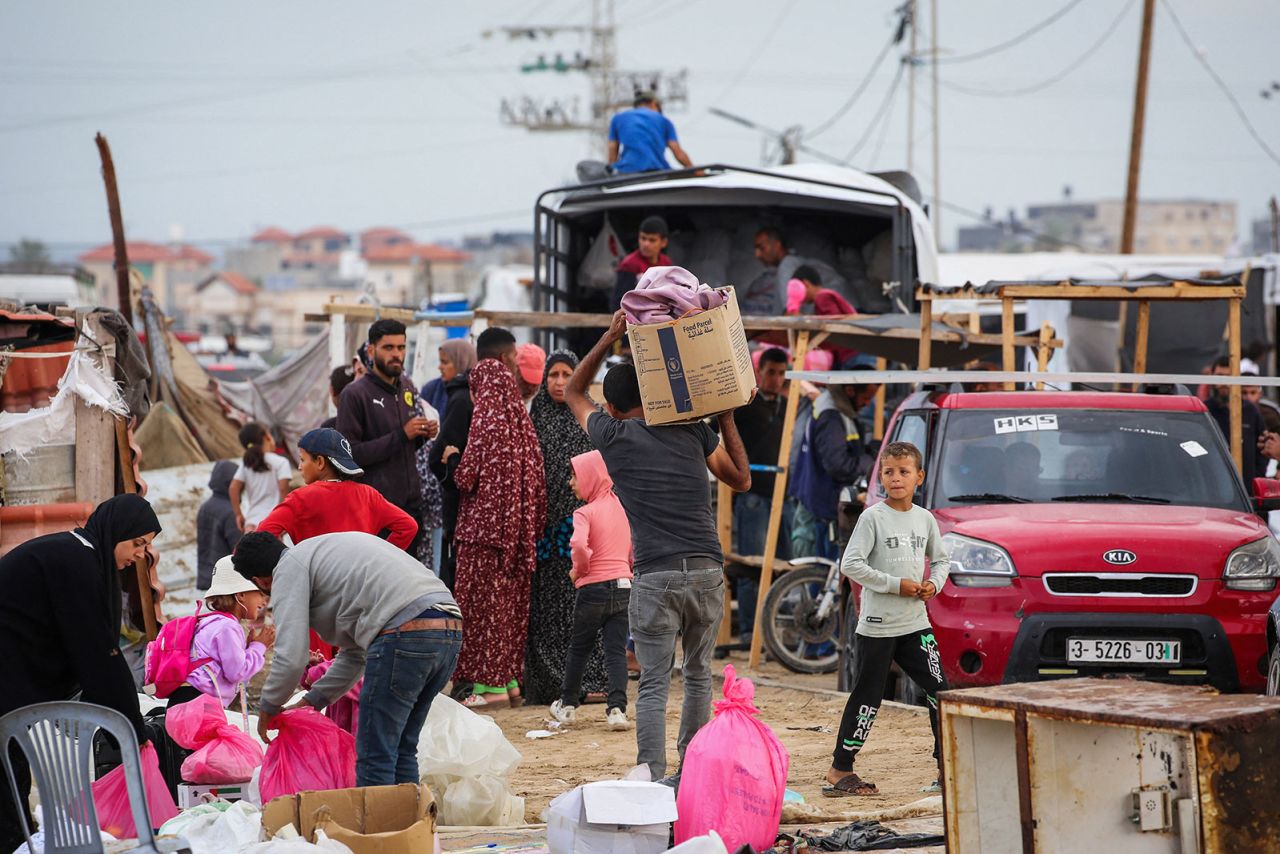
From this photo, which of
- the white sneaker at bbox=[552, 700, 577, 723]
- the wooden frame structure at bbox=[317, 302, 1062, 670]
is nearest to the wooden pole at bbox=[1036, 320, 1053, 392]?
the wooden frame structure at bbox=[317, 302, 1062, 670]

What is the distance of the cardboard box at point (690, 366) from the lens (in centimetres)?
638

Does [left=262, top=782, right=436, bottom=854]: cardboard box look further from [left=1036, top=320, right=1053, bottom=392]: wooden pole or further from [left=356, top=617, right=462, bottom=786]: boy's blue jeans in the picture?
[left=1036, top=320, right=1053, bottom=392]: wooden pole

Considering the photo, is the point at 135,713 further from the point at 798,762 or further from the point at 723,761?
the point at 798,762

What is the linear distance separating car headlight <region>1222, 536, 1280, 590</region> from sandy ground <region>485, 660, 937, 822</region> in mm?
1719

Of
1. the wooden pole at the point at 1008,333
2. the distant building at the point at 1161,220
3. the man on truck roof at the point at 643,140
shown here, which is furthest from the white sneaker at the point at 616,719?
the distant building at the point at 1161,220

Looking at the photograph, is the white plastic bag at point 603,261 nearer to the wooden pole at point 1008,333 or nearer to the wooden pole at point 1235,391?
the wooden pole at point 1008,333

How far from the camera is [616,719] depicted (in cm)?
890

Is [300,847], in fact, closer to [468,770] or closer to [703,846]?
[703,846]

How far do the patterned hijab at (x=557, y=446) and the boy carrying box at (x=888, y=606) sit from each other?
9.70 feet

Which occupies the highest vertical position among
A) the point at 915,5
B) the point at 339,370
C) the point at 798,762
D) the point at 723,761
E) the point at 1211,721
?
the point at 915,5

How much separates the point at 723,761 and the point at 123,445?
4.58 metres

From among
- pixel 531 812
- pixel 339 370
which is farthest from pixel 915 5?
pixel 531 812

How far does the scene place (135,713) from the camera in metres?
5.75

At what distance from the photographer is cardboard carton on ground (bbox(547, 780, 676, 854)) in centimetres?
561
